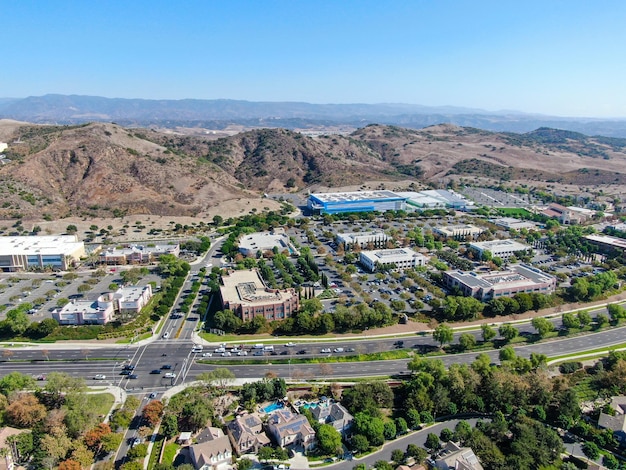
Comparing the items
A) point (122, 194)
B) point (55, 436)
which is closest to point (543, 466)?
point (55, 436)

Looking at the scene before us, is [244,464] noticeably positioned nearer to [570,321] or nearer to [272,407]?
[272,407]

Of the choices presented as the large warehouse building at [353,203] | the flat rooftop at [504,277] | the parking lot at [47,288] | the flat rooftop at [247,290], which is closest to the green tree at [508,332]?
the flat rooftop at [504,277]

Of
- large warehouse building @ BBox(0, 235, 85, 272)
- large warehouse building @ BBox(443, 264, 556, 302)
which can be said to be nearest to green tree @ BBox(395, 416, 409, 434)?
large warehouse building @ BBox(443, 264, 556, 302)

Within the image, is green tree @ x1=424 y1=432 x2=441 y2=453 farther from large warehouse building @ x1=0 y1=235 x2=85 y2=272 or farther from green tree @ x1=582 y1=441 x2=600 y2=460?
large warehouse building @ x1=0 y1=235 x2=85 y2=272

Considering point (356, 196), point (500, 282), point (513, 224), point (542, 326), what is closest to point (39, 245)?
point (356, 196)

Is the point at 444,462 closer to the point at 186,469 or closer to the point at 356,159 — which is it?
the point at 186,469

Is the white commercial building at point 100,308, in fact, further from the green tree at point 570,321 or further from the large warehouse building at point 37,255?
the green tree at point 570,321
